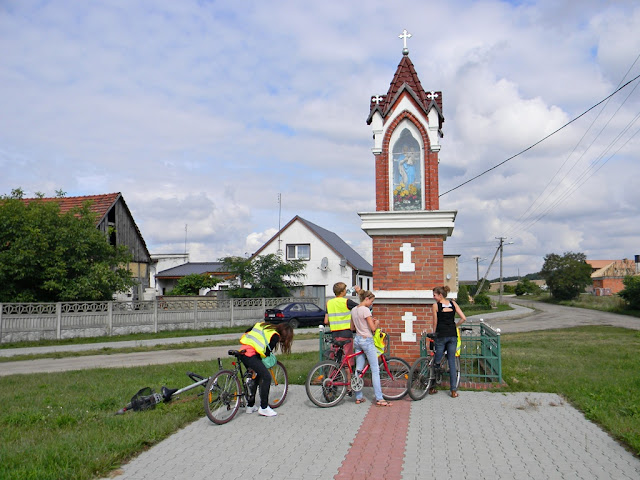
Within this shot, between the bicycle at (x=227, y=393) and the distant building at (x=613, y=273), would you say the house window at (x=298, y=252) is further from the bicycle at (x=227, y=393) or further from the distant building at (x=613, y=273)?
the distant building at (x=613, y=273)

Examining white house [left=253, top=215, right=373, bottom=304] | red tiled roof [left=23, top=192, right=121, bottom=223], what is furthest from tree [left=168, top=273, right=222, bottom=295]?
red tiled roof [left=23, top=192, right=121, bottom=223]

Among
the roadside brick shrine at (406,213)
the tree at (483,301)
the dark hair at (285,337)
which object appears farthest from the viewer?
the tree at (483,301)

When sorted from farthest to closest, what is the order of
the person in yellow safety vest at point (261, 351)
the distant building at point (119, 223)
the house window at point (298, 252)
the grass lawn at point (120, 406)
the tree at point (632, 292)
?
the tree at point (632, 292) → the house window at point (298, 252) → the distant building at point (119, 223) → the person in yellow safety vest at point (261, 351) → the grass lawn at point (120, 406)

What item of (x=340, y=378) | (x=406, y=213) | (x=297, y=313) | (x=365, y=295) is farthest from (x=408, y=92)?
(x=297, y=313)

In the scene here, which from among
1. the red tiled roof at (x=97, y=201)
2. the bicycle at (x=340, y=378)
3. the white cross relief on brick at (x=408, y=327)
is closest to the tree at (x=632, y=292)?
the red tiled roof at (x=97, y=201)

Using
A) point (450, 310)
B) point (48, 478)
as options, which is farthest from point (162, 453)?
point (450, 310)

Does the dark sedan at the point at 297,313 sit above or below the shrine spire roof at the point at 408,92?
below

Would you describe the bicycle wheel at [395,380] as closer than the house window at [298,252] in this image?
Yes

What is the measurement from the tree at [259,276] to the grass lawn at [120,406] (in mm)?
16585

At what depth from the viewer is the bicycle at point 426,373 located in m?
7.84

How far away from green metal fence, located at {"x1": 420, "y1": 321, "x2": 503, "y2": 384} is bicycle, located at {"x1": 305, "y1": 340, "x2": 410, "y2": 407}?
0.88 meters

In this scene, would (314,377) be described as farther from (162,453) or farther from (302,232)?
(302,232)

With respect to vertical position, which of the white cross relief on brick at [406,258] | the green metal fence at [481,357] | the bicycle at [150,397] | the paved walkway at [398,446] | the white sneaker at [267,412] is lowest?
the paved walkway at [398,446]

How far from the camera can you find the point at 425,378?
8.05 meters
